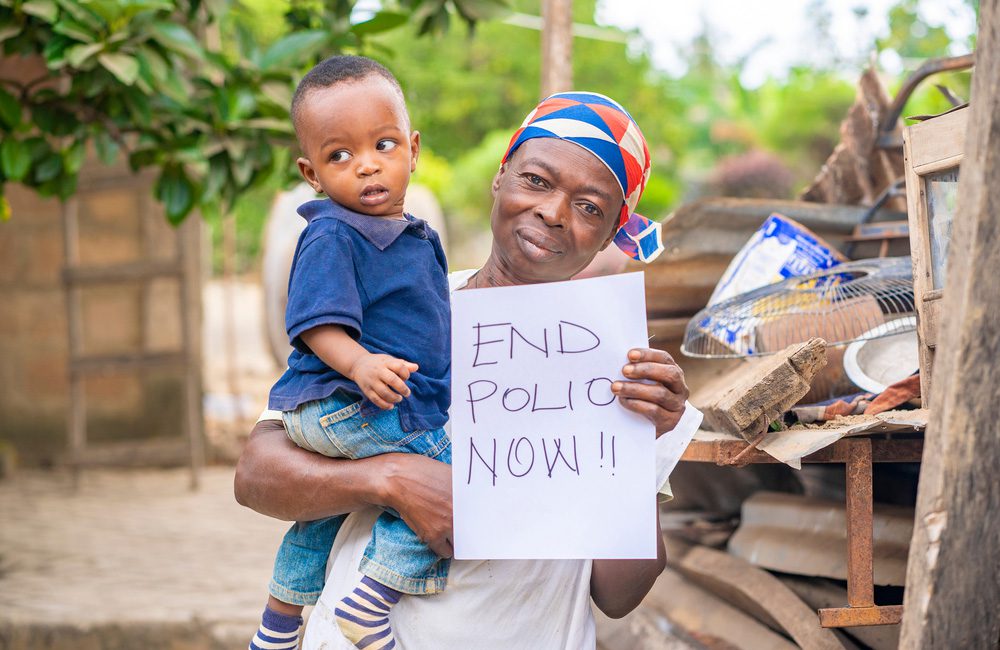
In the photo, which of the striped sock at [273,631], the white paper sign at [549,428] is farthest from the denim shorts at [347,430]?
the striped sock at [273,631]

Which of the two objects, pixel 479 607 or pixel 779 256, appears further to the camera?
pixel 779 256

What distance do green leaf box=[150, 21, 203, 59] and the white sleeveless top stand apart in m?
1.82

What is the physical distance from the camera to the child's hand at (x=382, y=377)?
1.58 m

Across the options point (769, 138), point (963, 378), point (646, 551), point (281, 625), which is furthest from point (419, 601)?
point (769, 138)

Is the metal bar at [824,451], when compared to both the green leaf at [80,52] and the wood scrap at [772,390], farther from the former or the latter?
the green leaf at [80,52]

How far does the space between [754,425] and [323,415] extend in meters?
0.80

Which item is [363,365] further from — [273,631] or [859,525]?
[859,525]

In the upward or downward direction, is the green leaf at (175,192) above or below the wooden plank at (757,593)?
above

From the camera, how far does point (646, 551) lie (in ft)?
5.32

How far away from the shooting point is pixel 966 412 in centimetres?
124

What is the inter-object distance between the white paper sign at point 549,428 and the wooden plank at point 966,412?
459 mm

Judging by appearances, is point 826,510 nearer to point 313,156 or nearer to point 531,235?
point 531,235

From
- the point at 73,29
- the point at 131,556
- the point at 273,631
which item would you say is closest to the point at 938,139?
the point at 273,631

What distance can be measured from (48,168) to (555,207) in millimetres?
2209
